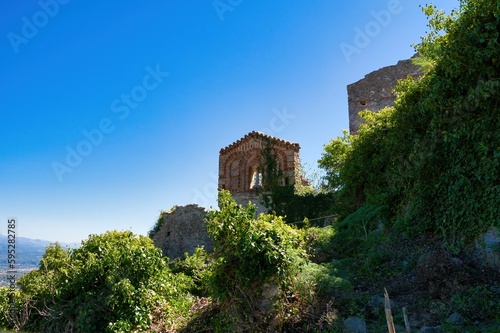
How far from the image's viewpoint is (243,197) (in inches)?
829

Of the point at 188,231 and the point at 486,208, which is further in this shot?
the point at 188,231

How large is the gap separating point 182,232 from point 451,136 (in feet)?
45.5

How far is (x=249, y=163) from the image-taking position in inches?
855

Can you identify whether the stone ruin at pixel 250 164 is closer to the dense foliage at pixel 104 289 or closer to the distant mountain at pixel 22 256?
the distant mountain at pixel 22 256

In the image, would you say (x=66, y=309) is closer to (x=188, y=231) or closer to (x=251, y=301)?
(x=251, y=301)

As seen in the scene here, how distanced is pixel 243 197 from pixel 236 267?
1465 centimetres

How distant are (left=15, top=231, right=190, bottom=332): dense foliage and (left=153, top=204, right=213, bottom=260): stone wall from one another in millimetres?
9198

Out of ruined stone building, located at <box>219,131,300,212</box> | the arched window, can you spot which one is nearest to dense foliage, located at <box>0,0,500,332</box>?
ruined stone building, located at <box>219,131,300,212</box>

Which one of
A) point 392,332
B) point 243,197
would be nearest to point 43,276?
point 392,332

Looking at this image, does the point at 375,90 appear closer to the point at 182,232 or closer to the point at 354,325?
the point at 182,232

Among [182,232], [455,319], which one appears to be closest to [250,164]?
[182,232]

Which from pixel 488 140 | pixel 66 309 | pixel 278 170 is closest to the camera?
pixel 488 140

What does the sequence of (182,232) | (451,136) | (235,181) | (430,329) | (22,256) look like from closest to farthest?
(430,329), (451,136), (182,232), (235,181), (22,256)

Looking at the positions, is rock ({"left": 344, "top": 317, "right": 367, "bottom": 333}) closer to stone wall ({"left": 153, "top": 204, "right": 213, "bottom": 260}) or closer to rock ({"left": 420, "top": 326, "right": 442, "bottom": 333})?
rock ({"left": 420, "top": 326, "right": 442, "bottom": 333})
